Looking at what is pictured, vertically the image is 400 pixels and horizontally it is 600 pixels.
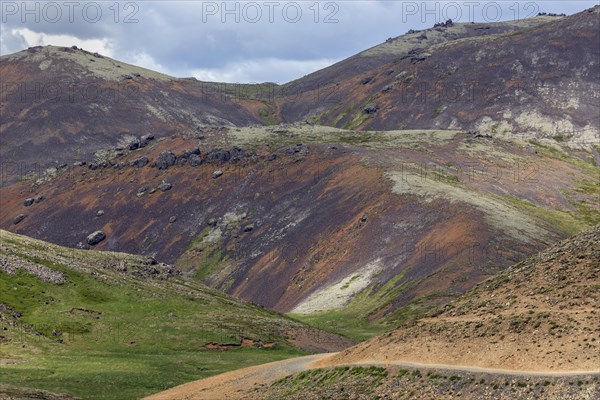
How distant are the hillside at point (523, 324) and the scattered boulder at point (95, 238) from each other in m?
139

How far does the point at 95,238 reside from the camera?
192 m

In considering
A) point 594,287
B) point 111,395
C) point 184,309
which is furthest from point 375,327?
point 594,287

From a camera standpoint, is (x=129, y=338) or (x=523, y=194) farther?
(x=523, y=194)

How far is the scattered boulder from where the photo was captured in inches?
7559

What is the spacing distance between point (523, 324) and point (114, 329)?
2268 inches

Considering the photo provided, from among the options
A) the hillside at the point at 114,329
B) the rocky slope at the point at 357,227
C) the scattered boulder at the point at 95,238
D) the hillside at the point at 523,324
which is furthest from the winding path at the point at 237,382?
the scattered boulder at the point at 95,238

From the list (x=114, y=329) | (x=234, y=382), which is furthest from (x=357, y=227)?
(x=234, y=382)

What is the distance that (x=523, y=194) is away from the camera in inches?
6944

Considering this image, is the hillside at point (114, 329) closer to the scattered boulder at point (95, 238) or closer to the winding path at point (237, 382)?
the winding path at point (237, 382)

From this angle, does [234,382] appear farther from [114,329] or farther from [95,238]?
[95,238]

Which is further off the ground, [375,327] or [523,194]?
[523,194]

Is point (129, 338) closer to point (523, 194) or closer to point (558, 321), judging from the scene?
point (558, 321)

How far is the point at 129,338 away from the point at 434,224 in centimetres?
6778

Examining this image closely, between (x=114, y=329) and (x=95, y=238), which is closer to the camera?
(x=114, y=329)
